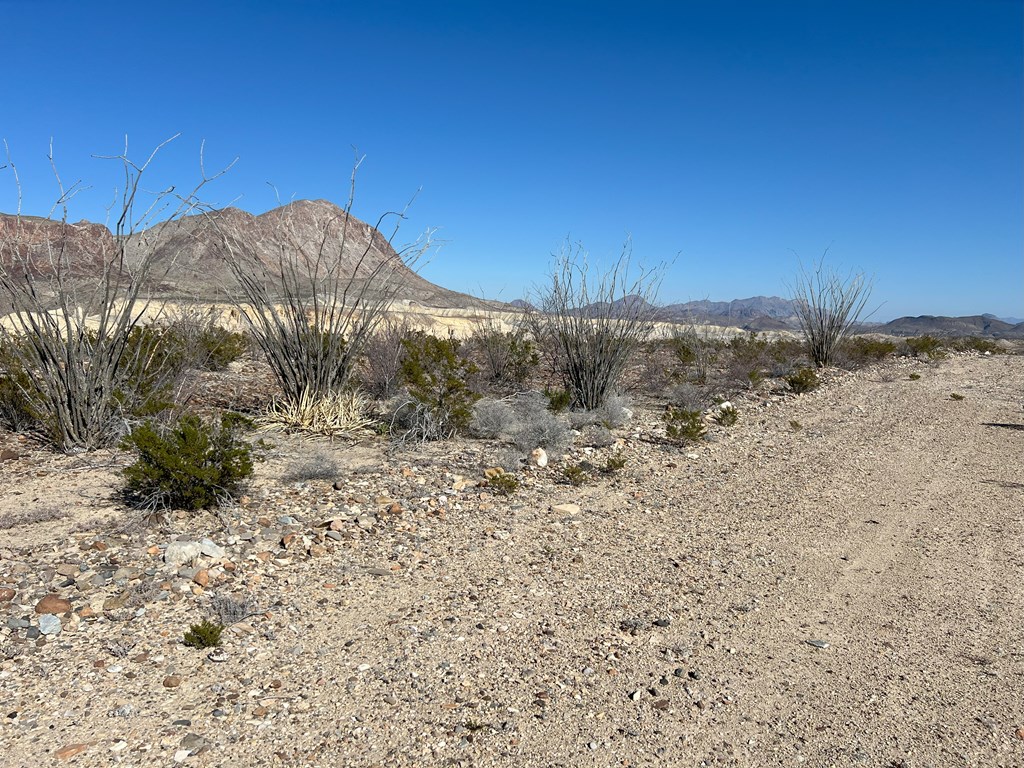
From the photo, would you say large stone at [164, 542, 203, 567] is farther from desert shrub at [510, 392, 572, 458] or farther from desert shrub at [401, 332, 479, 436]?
desert shrub at [510, 392, 572, 458]

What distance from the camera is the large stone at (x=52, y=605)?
339cm

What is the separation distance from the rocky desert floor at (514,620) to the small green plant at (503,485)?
0.54ft

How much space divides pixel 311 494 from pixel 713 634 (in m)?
3.22

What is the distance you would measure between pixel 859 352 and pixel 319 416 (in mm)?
13505

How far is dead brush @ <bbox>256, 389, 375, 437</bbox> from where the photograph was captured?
7352 mm

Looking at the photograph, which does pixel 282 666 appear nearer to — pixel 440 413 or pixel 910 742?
pixel 910 742

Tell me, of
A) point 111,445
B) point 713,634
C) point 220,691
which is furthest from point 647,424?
point 220,691

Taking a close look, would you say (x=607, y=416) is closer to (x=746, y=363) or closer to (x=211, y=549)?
(x=211, y=549)

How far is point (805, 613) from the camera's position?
361 cm

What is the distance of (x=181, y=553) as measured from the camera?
13.1ft

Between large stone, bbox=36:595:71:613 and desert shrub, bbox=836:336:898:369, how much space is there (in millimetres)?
15193

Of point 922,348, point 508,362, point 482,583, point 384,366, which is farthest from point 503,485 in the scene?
point 922,348

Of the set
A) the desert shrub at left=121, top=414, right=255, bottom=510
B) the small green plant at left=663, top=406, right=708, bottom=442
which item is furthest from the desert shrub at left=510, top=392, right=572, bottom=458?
the desert shrub at left=121, top=414, right=255, bottom=510

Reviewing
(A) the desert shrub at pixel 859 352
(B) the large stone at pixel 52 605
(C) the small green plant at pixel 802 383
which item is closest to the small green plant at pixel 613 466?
(B) the large stone at pixel 52 605
